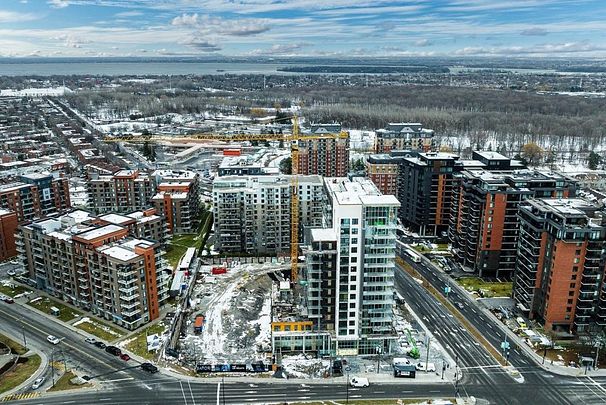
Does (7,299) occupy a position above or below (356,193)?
below

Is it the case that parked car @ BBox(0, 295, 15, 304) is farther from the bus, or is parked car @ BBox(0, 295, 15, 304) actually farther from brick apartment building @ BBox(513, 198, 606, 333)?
brick apartment building @ BBox(513, 198, 606, 333)

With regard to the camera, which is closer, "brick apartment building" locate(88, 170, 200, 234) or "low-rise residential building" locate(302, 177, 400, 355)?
"low-rise residential building" locate(302, 177, 400, 355)

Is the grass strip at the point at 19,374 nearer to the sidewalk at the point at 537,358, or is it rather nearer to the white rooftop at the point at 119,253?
the white rooftop at the point at 119,253

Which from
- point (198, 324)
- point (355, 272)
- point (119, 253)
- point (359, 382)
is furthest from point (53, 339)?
point (355, 272)

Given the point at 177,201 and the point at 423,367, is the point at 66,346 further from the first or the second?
the point at 423,367

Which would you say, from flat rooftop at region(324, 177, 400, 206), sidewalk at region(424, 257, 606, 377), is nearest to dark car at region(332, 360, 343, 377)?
flat rooftop at region(324, 177, 400, 206)

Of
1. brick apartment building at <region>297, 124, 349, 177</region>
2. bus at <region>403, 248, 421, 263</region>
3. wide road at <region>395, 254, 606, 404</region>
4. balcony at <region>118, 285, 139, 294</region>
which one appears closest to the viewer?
wide road at <region>395, 254, 606, 404</region>

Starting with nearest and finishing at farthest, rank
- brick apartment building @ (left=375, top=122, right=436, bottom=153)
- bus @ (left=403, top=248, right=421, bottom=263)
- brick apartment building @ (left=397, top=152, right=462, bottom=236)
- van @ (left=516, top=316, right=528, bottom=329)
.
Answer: van @ (left=516, top=316, right=528, bottom=329) → bus @ (left=403, top=248, right=421, bottom=263) → brick apartment building @ (left=397, top=152, right=462, bottom=236) → brick apartment building @ (left=375, top=122, right=436, bottom=153)

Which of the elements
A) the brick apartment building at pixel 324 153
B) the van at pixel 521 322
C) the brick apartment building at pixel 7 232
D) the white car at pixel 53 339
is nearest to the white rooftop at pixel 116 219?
the white car at pixel 53 339
